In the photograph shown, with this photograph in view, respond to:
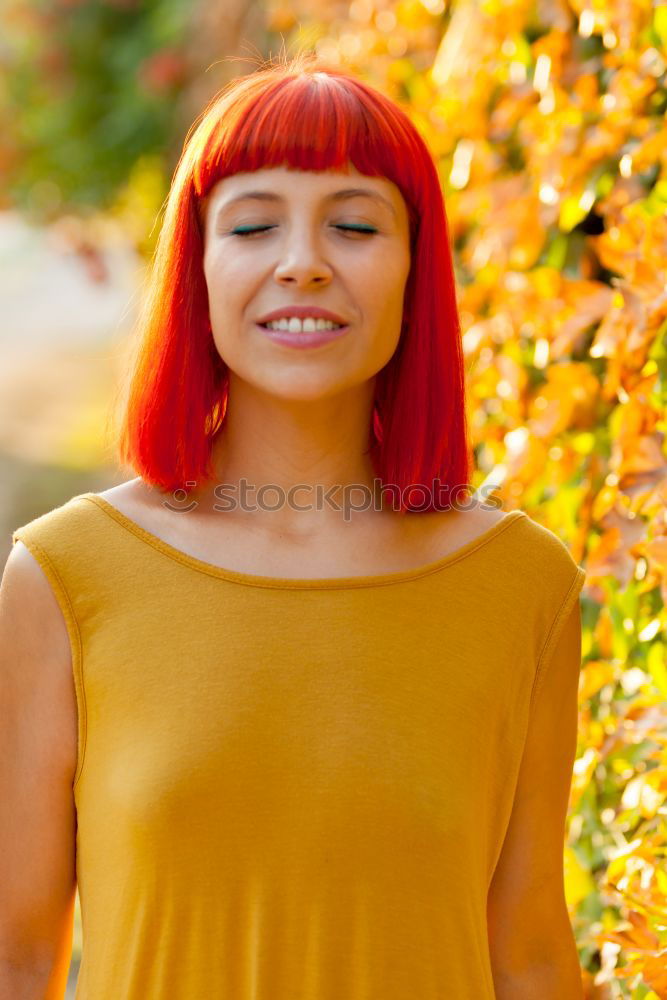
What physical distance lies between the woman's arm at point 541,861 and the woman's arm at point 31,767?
534 mm

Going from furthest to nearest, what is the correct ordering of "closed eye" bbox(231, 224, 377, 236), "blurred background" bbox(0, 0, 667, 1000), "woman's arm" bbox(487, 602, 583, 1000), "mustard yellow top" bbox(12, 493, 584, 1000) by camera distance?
1. "blurred background" bbox(0, 0, 667, 1000)
2. "woman's arm" bbox(487, 602, 583, 1000)
3. "closed eye" bbox(231, 224, 377, 236)
4. "mustard yellow top" bbox(12, 493, 584, 1000)

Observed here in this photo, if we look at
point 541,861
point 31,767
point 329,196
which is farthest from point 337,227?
→ point 541,861

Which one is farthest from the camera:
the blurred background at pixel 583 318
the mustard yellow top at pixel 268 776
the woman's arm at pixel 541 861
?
the blurred background at pixel 583 318

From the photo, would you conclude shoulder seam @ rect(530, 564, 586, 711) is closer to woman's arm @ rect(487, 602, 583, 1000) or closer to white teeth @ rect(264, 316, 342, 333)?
woman's arm @ rect(487, 602, 583, 1000)

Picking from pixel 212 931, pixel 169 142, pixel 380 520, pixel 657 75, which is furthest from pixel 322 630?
pixel 169 142

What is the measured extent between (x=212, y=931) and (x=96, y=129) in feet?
18.1

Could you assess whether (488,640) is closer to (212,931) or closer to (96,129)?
(212,931)

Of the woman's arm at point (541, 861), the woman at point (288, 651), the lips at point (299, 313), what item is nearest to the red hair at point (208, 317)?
the woman at point (288, 651)

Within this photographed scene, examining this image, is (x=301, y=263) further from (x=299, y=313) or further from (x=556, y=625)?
(x=556, y=625)

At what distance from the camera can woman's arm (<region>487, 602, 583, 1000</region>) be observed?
1.64 m

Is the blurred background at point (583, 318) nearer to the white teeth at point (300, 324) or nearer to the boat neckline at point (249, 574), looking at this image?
the boat neckline at point (249, 574)

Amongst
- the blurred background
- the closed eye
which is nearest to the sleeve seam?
the closed eye

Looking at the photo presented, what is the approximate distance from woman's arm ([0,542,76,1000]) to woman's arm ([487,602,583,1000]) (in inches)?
21.0

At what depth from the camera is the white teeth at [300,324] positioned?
4.96ft
